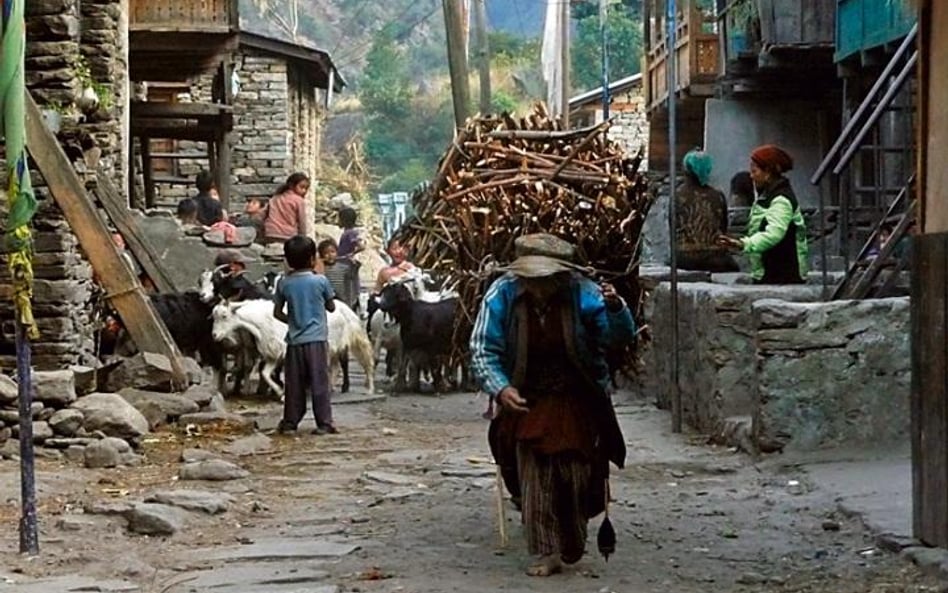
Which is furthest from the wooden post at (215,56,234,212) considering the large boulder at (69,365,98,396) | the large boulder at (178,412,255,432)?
the large boulder at (69,365,98,396)

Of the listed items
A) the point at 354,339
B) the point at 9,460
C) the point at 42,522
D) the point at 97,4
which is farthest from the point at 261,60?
the point at 42,522

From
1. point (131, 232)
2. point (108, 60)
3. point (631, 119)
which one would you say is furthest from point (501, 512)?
point (631, 119)

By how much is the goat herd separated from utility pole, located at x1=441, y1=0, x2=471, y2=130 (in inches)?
290

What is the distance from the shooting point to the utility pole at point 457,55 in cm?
2380

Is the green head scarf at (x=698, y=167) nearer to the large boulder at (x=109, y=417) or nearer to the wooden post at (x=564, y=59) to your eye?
the large boulder at (x=109, y=417)

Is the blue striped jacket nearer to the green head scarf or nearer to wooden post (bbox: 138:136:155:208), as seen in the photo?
the green head scarf

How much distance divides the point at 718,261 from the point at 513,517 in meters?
6.80

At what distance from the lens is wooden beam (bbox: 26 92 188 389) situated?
38.6 ft

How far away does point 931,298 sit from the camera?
705 cm

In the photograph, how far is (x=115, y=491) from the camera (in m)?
9.73

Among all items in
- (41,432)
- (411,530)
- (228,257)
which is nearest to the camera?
(411,530)

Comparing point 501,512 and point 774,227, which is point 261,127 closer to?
point 774,227

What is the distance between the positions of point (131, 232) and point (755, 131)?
13292 millimetres

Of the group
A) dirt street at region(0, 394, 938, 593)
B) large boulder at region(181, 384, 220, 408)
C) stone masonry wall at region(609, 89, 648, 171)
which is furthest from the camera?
Answer: stone masonry wall at region(609, 89, 648, 171)
